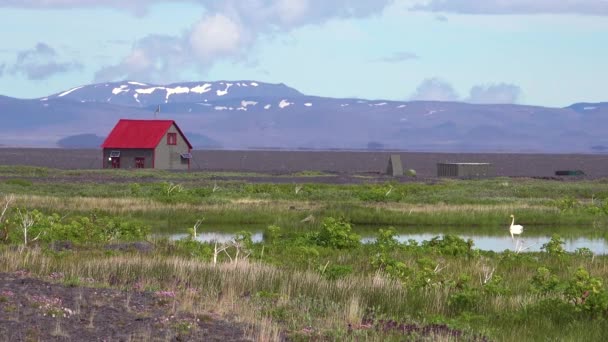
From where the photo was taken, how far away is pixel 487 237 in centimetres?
4275

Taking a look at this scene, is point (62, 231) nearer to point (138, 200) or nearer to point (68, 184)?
point (138, 200)

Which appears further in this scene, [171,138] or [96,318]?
[171,138]

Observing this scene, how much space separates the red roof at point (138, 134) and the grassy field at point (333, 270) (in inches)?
1900

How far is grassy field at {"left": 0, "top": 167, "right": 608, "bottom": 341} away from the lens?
52.8 feet

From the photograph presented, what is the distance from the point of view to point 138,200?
51.2m

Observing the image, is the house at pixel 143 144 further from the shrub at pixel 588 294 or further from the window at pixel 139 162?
the shrub at pixel 588 294

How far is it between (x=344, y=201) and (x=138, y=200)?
38.3ft

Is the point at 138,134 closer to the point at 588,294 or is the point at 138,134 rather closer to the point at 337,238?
the point at 337,238

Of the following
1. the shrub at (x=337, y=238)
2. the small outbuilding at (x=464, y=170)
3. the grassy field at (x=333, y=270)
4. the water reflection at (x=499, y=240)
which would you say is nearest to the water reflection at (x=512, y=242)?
the water reflection at (x=499, y=240)

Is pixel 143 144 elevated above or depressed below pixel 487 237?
above

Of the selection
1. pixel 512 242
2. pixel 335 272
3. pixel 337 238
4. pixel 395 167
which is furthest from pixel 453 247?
pixel 395 167

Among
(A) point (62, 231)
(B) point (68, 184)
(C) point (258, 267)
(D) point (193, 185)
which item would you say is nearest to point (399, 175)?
(D) point (193, 185)

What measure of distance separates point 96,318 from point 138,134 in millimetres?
85517

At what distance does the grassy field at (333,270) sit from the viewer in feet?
52.8
